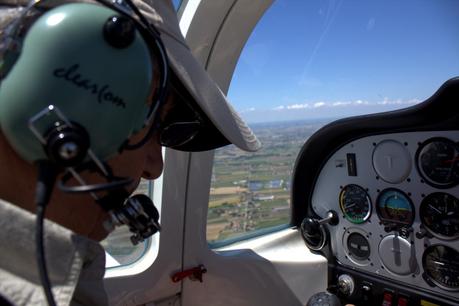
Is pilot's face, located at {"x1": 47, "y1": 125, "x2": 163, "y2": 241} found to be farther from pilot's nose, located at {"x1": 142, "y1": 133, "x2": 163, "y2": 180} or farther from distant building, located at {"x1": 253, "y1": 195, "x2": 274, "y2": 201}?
distant building, located at {"x1": 253, "y1": 195, "x2": 274, "y2": 201}

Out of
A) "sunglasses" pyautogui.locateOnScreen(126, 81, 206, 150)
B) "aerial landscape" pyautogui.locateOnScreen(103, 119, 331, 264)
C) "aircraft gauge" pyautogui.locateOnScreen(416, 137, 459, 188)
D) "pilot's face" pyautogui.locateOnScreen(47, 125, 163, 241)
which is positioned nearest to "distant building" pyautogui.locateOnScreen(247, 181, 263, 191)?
"aerial landscape" pyautogui.locateOnScreen(103, 119, 331, 264)

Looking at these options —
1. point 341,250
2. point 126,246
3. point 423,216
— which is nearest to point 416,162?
point 423,216

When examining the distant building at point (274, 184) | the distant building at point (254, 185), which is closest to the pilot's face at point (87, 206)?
the distant building at point (254, 185)

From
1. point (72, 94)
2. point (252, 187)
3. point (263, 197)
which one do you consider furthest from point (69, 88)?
point (263, 197)

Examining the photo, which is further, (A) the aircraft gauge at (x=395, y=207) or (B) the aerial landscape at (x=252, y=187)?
(A) the aircraft gauge at (x=395, y=207)

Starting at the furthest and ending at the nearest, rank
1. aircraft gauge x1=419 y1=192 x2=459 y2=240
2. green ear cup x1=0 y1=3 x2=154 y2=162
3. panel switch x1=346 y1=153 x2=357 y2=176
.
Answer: panel switch x1=346 y1=153 x2=357 y2=176, aircraft gauge x1=419 y1=192 x2=459 y2=240, green ear cup x1=0 y1=3 x2=154 y2=162

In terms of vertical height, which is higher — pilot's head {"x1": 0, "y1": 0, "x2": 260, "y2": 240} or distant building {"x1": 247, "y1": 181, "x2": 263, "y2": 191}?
pilot's head {"x1": 0, "y1": 0, "x2": 260, "y2": 240}

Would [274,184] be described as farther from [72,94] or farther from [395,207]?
[72,94]

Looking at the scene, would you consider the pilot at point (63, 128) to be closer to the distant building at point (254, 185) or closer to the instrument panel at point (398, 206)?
the distant building at point (254, 185)

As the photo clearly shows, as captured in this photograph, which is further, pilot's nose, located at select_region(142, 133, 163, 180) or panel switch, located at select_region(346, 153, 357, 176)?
panel switch, located at select_region(346, 153, 357, 176)
